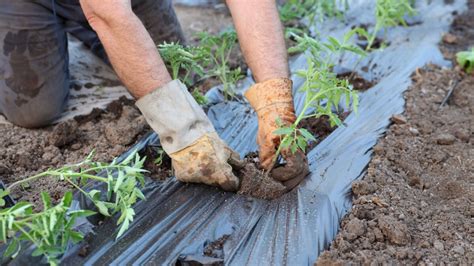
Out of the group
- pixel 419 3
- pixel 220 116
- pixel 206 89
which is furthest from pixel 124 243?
pixel 419 3

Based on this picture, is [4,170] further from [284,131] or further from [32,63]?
[284,131]

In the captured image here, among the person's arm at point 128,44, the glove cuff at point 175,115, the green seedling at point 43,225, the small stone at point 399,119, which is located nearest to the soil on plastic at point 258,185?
the glove cuff at point 175,115

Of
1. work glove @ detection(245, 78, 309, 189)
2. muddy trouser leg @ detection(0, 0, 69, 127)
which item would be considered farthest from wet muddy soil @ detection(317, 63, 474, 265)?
muddy trouser leg @ detection(0, 0, 69, 127)

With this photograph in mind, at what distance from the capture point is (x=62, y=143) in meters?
2.58

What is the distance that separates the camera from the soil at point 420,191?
1840 mm

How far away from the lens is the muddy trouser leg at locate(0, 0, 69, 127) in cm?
268

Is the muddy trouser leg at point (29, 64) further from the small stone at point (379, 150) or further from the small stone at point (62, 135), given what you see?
the small stone at point (379, 150)

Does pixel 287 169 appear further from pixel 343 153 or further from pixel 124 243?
pixel 124 243

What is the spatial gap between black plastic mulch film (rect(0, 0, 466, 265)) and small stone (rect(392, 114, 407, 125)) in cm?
4

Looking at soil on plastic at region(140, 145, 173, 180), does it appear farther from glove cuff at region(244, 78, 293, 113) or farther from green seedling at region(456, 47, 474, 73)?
green seedling at region(456, 47, 474, 73)

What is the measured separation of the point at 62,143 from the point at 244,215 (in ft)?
3.48

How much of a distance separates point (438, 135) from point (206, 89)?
1.31 metres

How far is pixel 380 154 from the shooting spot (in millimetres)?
2395

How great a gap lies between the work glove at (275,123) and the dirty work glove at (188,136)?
151mm
